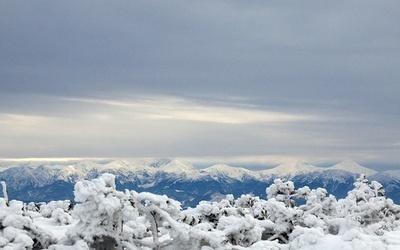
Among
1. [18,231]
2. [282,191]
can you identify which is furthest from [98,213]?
[282,191]

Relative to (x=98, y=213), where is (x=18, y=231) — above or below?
below

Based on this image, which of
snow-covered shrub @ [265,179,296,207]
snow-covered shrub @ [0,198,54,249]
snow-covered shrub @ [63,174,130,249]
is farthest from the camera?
snow-covered shrub @ [265,179,296,207]

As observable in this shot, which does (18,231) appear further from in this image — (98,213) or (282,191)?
(282,191)

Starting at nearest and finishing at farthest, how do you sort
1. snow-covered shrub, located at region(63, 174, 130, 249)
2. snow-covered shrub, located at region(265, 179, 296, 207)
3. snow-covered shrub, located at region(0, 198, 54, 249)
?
snow-covered shrub, located at region(63, 174, 130, 249) < snow-covered shrub, located at region(0, 198, 54, 249) < snow-covered shrub, located at region(265, 179, 296, 207)

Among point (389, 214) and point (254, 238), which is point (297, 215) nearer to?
point (254, 238)

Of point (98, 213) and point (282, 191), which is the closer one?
point (98, 213)

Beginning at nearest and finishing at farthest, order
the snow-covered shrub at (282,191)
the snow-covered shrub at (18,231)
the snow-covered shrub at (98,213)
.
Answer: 1. the snow-covered shrub at (98,213)
2. the snow-covered shrub at (18,231)
3. the snow-covered shrub at (282,191)

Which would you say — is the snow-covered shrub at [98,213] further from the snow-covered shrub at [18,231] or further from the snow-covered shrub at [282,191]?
the snow-covered shrub at [282,191]

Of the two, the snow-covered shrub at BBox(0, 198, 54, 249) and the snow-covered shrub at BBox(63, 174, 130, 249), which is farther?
the snow-covered shrub at BBox(0, 198, 54, 249)

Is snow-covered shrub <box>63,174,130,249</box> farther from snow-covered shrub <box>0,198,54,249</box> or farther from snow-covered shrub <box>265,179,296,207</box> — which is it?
snow-covered shrub <box>265,179,296,207</box>

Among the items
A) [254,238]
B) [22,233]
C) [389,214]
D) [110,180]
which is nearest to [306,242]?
[254,238]

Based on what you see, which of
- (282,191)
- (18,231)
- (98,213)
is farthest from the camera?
(282,191)

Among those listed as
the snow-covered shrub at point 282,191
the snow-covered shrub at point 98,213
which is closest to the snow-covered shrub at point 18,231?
the snow-covered shrub at point 98,213

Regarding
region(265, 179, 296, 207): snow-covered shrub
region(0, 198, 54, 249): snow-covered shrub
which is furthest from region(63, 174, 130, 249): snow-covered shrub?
region(265, 179, 296, 207): snow-covered shrub
